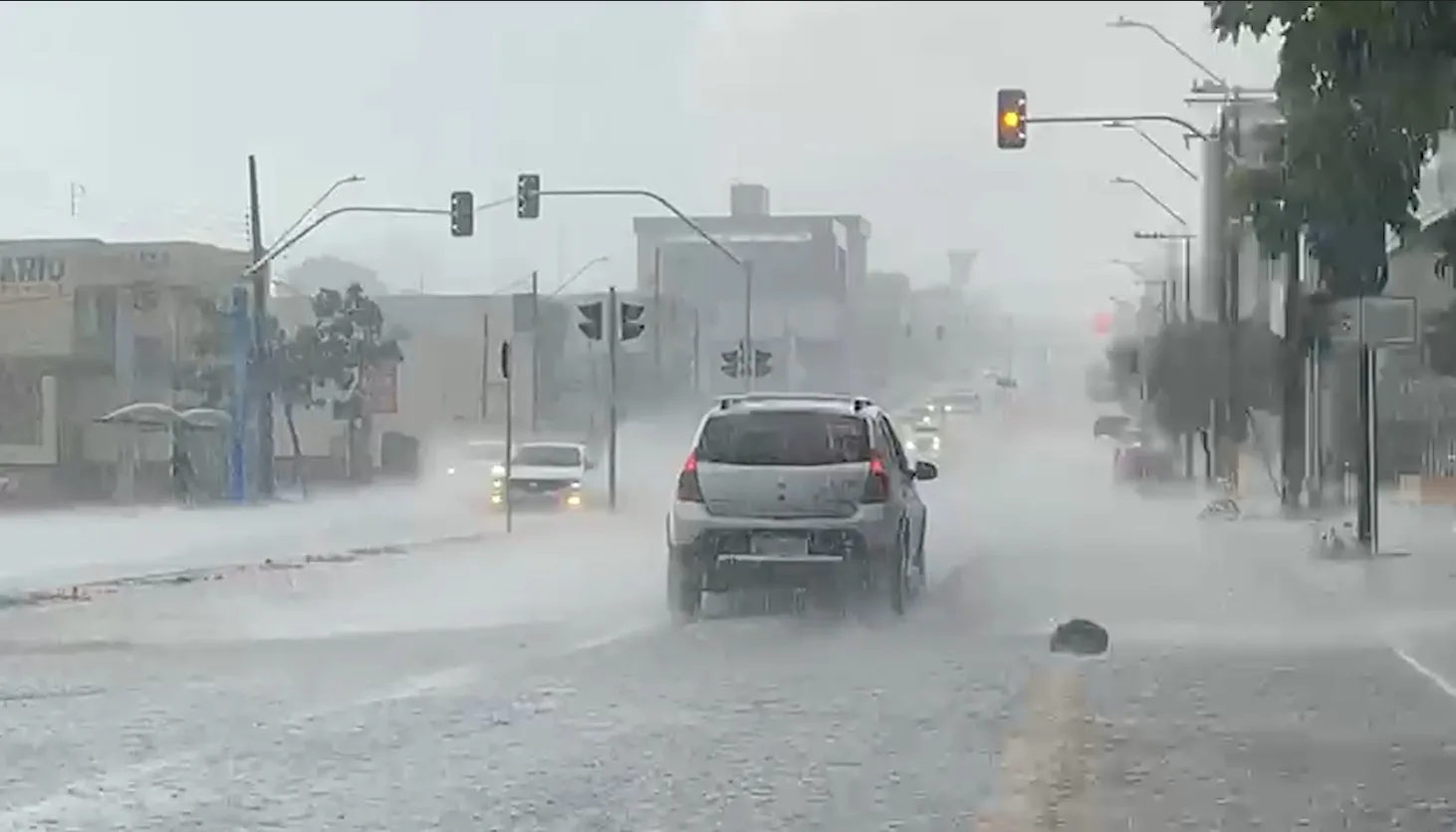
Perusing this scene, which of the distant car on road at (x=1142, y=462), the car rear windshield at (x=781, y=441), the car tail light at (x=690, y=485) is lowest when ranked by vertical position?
the distant car on road at (x=1142, y=462)

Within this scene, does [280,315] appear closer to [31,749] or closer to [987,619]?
[987,619]

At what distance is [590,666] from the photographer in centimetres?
1617

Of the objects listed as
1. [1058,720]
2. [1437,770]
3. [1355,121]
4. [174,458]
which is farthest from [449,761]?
[174,458]

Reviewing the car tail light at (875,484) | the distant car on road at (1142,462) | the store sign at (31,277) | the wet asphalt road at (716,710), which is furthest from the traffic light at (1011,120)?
the distant car on road at (1142,462)

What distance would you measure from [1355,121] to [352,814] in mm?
8005

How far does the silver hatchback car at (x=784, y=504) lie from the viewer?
757 inches

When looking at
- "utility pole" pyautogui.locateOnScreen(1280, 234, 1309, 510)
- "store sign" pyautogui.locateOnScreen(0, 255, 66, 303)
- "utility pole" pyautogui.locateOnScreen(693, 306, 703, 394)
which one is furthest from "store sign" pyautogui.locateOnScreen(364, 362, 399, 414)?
"utility pole" pyautogui.locateOnScreen(1280, 234, 1309, 510)

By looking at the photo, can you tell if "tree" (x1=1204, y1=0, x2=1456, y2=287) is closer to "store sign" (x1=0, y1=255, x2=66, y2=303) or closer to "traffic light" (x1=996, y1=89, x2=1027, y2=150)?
"traffic light" (x1=996, y1=89, x2=1027, y2=150)

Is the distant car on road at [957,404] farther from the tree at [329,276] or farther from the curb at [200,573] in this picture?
the curb at [200,573]

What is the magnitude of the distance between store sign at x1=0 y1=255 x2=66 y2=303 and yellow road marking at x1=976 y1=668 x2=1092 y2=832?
42.8 meters

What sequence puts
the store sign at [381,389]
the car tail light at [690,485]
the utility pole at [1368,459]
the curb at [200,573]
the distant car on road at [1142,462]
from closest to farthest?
the car tail light at [690,485] → the curb at [200,573] → the utility pole at [1368,459] → the distant car on road at [1142,462] → the store sign at [381,389]

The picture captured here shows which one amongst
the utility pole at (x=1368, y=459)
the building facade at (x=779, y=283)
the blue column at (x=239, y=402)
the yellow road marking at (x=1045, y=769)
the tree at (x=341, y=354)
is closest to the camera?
the yellow road marking at (x=1045, y=769)

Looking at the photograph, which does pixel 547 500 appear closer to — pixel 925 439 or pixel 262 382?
pixel 262 382

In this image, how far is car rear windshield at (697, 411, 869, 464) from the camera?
19453 millimetres
